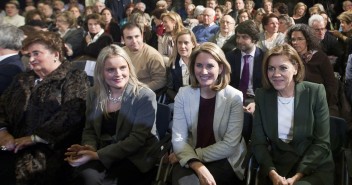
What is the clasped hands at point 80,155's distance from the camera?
100 inches

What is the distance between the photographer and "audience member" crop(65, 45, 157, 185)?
2.57 metres

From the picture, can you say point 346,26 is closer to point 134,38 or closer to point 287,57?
point 134,38

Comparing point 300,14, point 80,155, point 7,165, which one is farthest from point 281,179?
point 300,14

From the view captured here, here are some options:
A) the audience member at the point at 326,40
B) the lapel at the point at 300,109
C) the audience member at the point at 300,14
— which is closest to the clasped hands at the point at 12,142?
the lapel at the point at 300,109

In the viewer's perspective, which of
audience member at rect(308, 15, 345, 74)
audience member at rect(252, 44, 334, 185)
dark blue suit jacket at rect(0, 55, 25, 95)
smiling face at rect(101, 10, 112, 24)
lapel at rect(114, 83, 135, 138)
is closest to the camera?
audience member at rect(252, 44, 334, 185)

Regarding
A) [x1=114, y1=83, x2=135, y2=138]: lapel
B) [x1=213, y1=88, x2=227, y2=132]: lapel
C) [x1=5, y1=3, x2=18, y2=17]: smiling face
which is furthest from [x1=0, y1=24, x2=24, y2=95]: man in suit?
[x1=5, y1=3, x2=18, y2=17]: smiling face

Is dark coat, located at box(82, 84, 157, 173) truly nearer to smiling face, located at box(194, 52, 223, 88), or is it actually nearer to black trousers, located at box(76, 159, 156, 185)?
black trousers, located at box(76, 159, 156, 185)

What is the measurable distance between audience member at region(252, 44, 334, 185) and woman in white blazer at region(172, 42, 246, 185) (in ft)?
0.48

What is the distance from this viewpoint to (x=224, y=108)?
2.55 meters

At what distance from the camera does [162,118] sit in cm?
293

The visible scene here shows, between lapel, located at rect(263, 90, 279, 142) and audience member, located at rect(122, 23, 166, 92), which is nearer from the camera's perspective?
lapel, located at rect(263, 90, 279, 142)

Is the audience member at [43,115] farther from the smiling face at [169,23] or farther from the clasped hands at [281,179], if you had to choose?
the smiling face at [169,23]

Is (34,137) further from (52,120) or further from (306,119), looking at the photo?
(306,119)

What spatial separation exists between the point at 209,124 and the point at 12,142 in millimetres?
1371
